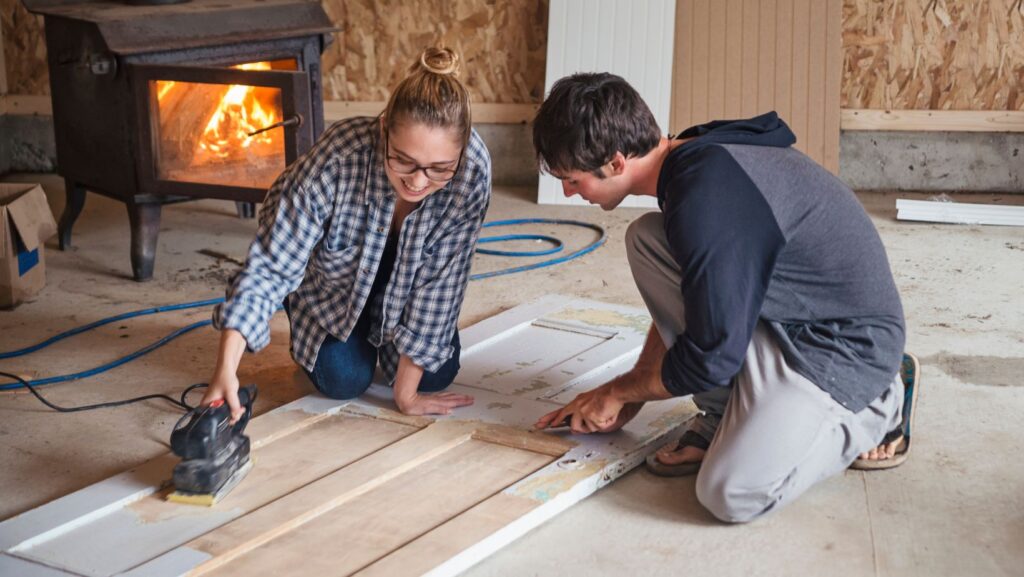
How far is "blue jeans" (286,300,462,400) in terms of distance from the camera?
8.89 feet

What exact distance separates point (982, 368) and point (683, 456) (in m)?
1.09

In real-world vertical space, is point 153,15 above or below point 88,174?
above

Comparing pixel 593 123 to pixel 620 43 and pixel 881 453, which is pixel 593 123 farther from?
pixel 620 43

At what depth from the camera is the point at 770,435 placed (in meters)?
2.18

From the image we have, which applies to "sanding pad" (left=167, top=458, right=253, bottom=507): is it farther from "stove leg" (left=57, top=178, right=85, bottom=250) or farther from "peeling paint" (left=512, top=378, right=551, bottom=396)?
"stove leg" (left=57, top=178, right=85, bottom=250)

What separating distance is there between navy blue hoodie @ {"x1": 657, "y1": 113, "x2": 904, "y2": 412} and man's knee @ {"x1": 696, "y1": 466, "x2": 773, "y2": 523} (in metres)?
0.18

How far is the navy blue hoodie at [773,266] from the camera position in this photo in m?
2.00

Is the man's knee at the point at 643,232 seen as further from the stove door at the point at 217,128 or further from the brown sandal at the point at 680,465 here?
the stove door at the point at 217,128

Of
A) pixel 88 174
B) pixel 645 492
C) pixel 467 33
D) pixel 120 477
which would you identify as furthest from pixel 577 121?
pixel 467 33

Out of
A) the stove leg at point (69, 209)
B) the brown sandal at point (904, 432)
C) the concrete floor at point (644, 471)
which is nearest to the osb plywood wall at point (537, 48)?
the concrete floor at point (644, 471)

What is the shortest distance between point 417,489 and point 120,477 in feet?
1.99

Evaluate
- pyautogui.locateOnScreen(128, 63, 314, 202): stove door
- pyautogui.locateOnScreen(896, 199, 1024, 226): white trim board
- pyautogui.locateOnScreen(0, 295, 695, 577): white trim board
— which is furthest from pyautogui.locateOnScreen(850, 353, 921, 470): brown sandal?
pyautogui.locateOnScreen(896, 199, 1024, 226): white trim board

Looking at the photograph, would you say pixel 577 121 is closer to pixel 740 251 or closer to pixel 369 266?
pixel 740 251

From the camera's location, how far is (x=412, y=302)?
2.63 m
